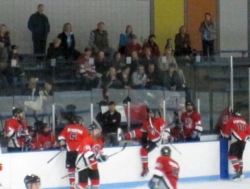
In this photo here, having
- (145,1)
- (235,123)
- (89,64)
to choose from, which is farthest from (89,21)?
(235,123)

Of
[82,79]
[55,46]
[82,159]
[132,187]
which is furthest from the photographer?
[55,46]

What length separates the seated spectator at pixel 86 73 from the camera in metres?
14.9

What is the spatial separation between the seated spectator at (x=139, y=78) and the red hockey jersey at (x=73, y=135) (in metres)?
2.15

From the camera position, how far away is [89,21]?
1841 centimetres

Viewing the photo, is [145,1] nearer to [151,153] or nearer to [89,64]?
[89,64]

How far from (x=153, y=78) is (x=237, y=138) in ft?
5.69

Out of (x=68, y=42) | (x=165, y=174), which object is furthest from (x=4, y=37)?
(x=165, y=174)

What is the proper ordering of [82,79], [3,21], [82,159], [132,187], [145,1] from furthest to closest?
[145,1] < [3,21] < [82,79] < [132,187] < [82,159]

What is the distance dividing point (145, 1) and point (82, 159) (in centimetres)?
670

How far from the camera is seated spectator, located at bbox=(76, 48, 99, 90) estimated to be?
14922 millimetres

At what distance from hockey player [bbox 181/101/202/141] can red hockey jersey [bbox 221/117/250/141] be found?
18.4 inches

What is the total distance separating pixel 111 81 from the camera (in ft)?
49.4

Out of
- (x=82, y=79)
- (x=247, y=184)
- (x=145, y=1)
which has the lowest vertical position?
(x=247, y=184)

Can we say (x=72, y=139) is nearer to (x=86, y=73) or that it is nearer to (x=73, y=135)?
(x=73, y=135)
